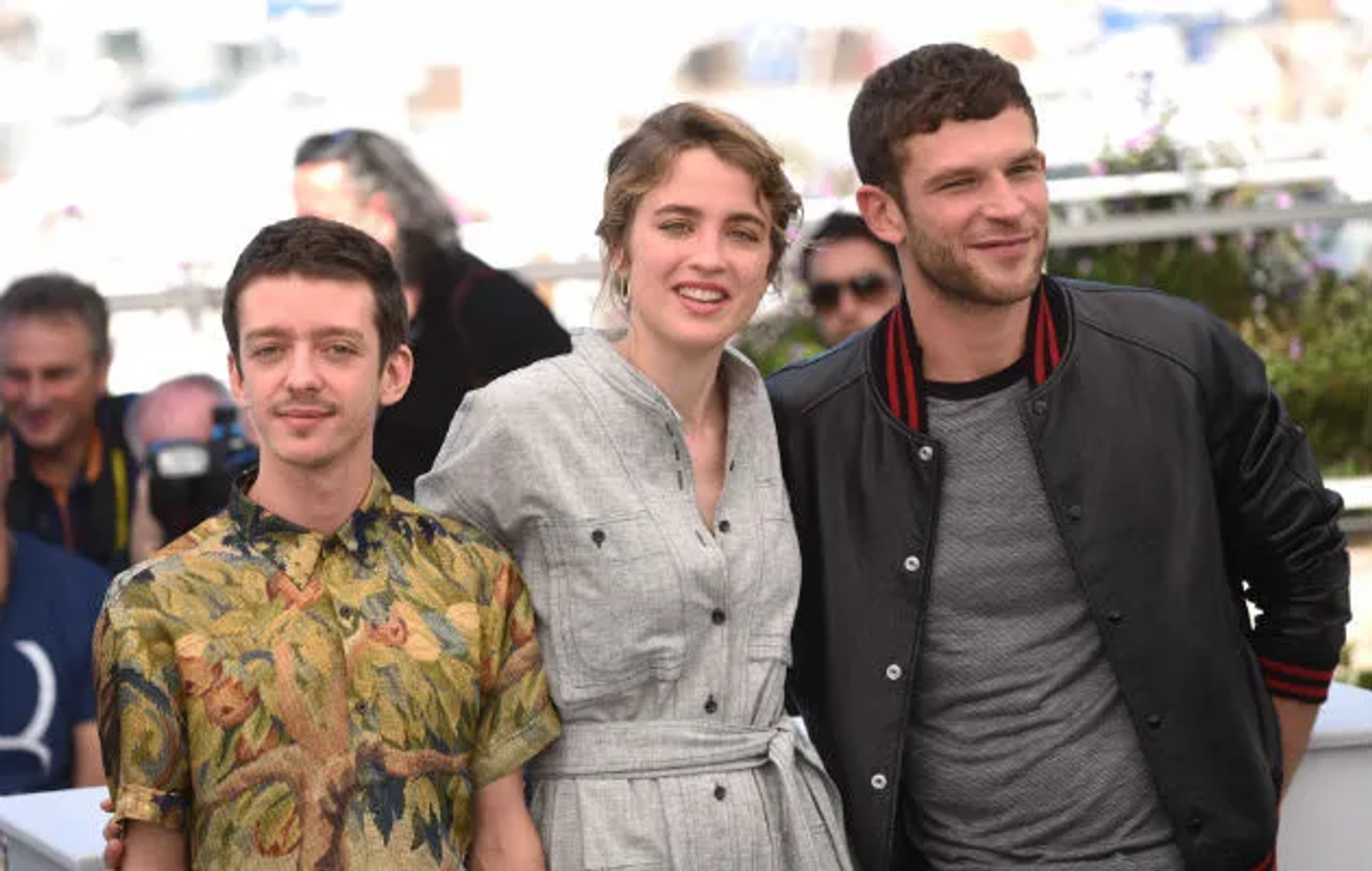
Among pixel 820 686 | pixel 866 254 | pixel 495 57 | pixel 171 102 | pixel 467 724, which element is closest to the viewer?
pixel 467 724

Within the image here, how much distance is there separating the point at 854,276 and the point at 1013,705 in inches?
95.8

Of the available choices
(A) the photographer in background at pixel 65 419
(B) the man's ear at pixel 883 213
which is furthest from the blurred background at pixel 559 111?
(B) the man's ear at pixel 883 213

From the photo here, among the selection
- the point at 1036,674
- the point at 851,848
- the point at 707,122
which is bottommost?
the point at 851,848

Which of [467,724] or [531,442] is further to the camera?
[531,442]

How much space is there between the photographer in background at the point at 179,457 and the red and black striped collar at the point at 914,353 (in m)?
2.27

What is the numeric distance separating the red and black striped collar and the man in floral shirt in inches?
22.4

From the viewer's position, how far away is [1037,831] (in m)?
3.04

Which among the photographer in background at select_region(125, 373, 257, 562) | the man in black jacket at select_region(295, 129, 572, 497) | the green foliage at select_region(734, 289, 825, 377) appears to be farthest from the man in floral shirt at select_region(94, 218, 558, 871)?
the green foliage at select_region(734, 289, 825, 377)

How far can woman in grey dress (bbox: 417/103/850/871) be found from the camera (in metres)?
2.87

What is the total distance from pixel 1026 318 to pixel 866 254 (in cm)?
224

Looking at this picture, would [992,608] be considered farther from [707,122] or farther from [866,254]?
[866,254]

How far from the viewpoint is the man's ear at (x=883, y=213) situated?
125 inches

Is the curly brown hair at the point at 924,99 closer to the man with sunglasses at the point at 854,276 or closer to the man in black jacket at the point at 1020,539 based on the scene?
the man in black jacket at the point at 1020,539

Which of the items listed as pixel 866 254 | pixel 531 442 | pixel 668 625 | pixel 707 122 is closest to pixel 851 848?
pixel 668 625
